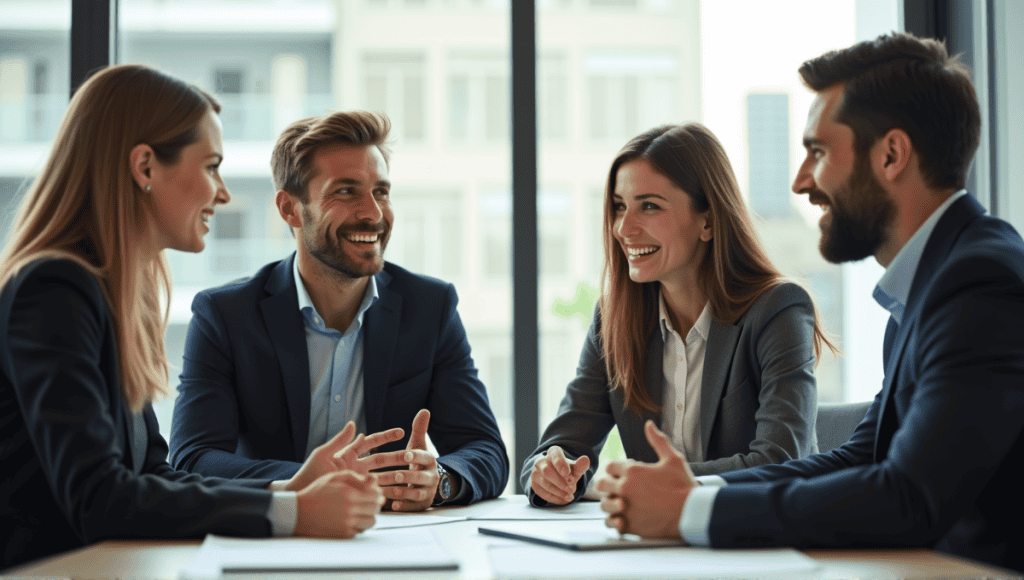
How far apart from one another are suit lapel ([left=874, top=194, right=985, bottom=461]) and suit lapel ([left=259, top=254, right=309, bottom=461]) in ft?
4.52

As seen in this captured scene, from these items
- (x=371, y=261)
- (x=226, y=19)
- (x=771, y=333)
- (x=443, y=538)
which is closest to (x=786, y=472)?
(x=771, y=333)

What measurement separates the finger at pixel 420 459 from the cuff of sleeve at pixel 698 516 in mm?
691

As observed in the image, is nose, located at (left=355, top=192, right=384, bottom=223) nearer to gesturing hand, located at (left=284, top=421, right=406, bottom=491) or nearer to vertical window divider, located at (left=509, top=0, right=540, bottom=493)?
vertical window divider, located at (left=509, top=0, right=540, bottom=493)

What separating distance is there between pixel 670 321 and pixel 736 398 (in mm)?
313

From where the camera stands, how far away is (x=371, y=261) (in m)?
2.27

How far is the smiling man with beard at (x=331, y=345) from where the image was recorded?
2086 millimetres

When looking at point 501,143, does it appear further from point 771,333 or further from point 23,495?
point 23,495

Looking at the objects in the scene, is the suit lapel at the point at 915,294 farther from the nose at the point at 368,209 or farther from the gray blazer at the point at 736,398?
the nose at the point at 368,209

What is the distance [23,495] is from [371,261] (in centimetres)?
110

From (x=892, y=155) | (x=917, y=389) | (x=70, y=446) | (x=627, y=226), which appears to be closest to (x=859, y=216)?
(x=892, y=155)

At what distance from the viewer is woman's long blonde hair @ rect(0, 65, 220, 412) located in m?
1.46

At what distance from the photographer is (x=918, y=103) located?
1.54 m

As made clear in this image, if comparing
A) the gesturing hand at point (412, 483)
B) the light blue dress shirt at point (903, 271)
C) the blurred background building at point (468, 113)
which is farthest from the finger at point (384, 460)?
the blurred background building at point (468, 113)

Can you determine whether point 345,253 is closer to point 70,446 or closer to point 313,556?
point 70,446
